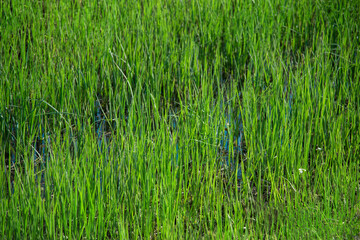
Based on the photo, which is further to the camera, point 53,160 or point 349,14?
point 349,14

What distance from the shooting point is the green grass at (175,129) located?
1846mm

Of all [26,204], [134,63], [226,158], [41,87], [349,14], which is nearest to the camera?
[26,204]

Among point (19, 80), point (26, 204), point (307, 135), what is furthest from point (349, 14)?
point (26, 204)

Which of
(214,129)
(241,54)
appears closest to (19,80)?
(214,129)

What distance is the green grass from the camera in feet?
6.06

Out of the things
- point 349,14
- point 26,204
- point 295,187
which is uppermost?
point 349,14

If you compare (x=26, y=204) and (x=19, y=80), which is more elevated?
(x=19, y=80)

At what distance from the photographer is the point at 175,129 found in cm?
259

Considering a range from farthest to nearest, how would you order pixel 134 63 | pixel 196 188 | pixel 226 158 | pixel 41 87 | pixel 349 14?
1. pixel 349 14
2. pixel 134 63
3. pixel 41 87
4. pixel 226 158
5. pixel 196 188

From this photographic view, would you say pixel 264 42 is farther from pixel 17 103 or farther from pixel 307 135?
pixel 17 103

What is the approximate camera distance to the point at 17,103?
2.64 metres

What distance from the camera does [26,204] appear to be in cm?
180

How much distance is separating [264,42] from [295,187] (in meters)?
1.34

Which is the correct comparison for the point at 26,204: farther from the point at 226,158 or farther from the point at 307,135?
the point at 307,135
